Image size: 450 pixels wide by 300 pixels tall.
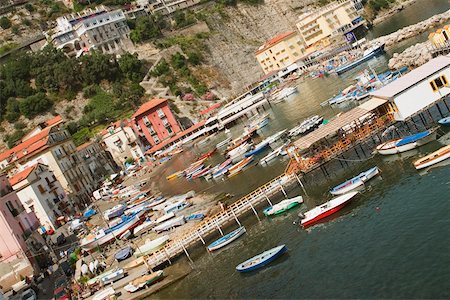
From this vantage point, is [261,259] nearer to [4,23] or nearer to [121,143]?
[121,143]

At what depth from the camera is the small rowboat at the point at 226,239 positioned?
3988cm

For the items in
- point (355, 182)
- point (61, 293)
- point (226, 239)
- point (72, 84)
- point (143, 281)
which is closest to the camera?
point (143, 281)

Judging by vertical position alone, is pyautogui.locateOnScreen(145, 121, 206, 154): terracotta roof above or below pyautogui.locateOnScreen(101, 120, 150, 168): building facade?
below

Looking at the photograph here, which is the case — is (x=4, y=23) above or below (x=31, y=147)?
above

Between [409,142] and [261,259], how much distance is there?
17.9 metres

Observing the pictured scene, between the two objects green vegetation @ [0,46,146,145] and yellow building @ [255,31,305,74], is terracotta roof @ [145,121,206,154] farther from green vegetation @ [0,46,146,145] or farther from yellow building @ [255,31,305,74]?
yellow building @ [255,31,305,74]

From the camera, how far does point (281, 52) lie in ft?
469

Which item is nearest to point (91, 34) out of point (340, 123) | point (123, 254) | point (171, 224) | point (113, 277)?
point (171, 224)

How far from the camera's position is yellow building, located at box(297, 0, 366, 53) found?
144 metres

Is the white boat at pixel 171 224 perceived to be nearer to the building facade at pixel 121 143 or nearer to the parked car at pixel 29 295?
the parked car at pixel 29 295

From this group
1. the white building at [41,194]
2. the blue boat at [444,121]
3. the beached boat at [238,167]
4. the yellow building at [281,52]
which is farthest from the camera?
the yellow building at [281,52]

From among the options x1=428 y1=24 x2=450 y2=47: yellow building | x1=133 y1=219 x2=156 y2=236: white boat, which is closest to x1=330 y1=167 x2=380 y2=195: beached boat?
x1=133 y1=219 x2=156 y2=236: white boat

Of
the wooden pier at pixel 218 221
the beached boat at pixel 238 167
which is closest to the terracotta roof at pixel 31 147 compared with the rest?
the beached boat at pixel 238 167

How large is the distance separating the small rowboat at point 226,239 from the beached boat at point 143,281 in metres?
4.88
